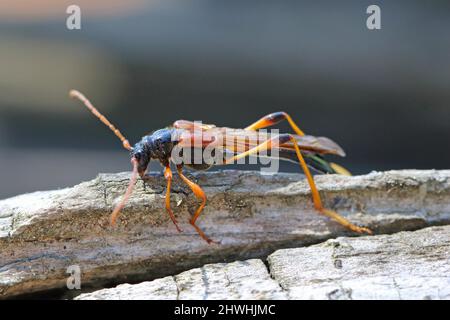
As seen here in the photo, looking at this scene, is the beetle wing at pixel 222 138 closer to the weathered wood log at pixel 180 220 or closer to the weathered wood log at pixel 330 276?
the weathered wood log at pixel 180 220

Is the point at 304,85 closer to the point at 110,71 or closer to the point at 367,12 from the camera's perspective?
the point at 367,12

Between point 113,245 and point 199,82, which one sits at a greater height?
point 199,82

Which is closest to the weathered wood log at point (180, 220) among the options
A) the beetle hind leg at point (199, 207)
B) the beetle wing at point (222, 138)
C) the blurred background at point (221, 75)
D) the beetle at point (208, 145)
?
the beetle hind leg at point (199, 207)

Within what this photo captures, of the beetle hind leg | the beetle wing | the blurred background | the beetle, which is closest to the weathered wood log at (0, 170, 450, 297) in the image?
the beetle hind leg

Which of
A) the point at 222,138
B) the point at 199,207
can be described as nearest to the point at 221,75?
the point at 222,138

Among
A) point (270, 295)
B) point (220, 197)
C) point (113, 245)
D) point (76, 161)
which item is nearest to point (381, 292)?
point (270, 295)

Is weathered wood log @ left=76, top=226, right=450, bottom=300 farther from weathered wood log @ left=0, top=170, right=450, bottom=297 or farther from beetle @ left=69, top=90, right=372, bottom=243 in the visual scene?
beetle @ left=69, top=90, right=372, bottom=243
